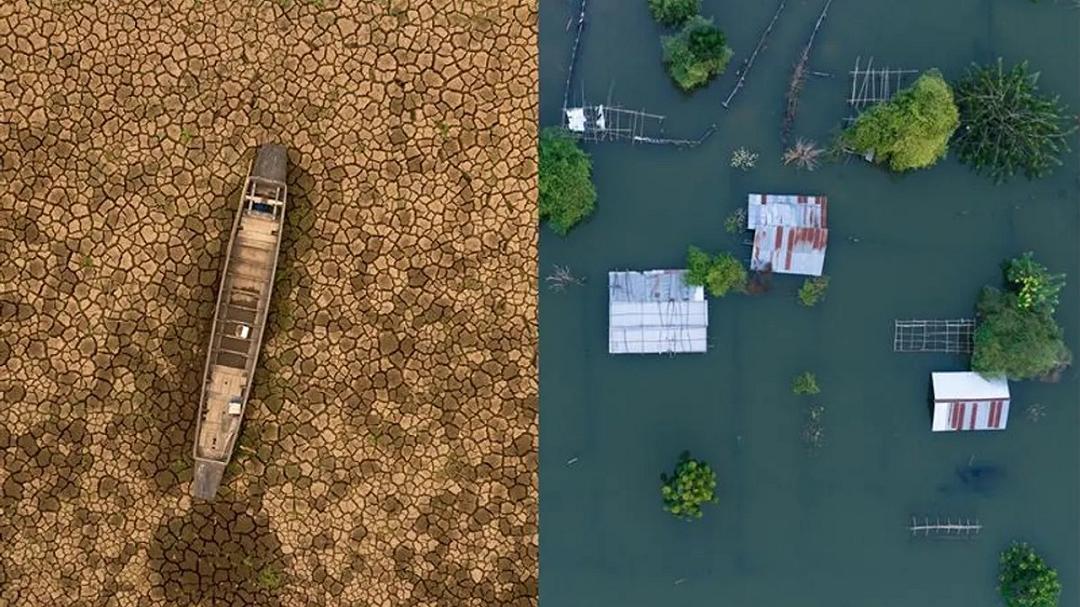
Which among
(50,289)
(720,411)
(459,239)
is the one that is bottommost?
(720,411)

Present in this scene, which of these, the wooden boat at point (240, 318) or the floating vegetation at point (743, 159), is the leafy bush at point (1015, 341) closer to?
the floating vegetation at point (743, 159)

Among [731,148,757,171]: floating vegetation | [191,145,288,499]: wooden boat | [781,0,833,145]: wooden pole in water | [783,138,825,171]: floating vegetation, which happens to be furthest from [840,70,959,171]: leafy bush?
[191,145,288,499]: wooden boat

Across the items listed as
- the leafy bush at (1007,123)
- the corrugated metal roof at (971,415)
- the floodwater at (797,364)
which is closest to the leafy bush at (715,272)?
the floodwater at (797,364)

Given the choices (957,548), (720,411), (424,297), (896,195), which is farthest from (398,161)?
(957,548)

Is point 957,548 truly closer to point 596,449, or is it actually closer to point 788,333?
point 788,333

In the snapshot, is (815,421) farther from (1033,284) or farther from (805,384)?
(1033,284)

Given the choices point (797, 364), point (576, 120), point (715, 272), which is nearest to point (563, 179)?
point (576, 120)

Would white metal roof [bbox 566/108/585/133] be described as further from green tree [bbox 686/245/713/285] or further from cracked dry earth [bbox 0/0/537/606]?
green tree [bbox 686/245/713/285]
